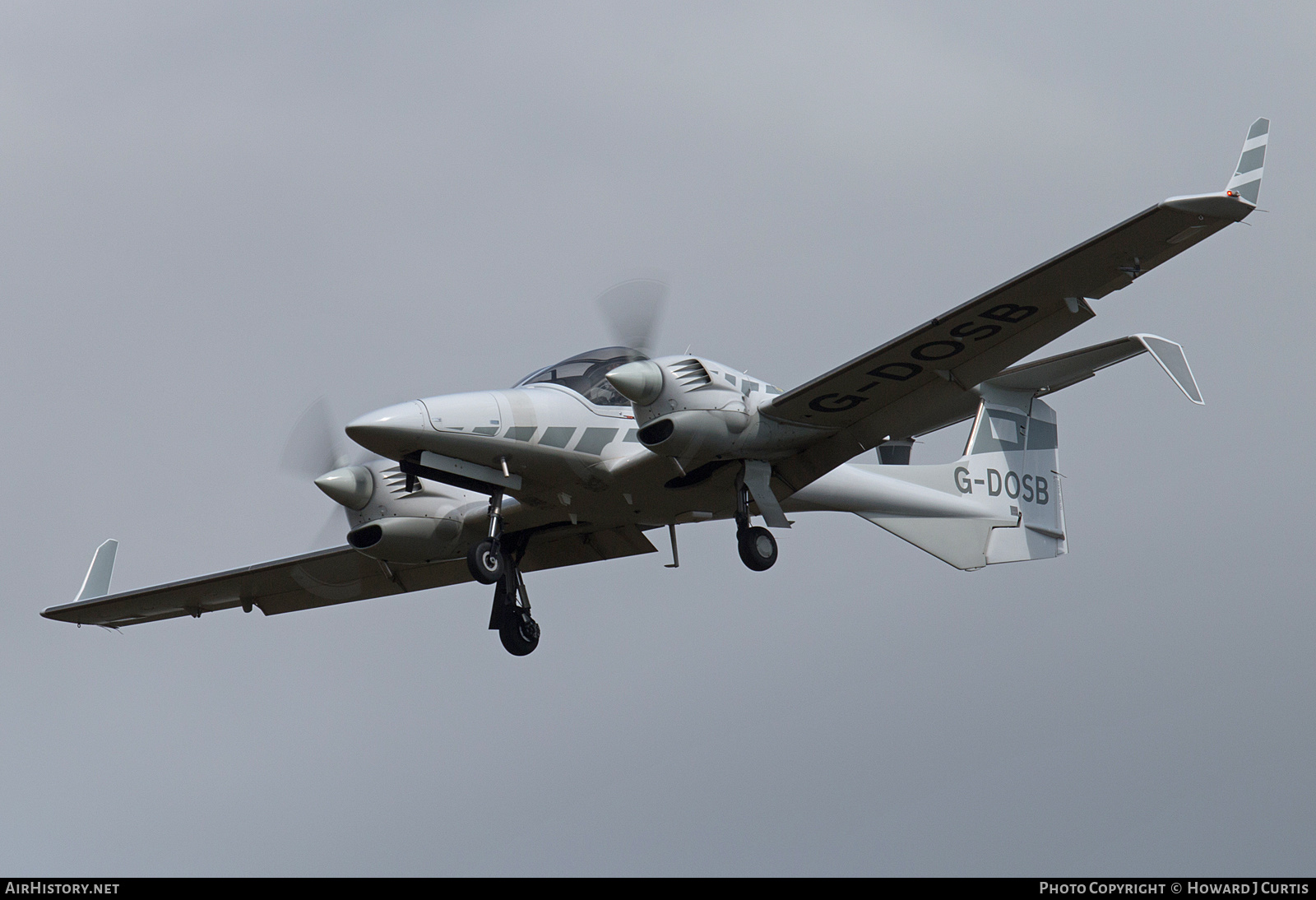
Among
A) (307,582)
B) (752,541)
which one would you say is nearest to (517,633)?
(752,541)

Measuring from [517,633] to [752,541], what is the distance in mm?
3444

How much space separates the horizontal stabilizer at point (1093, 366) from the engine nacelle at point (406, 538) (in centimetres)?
791

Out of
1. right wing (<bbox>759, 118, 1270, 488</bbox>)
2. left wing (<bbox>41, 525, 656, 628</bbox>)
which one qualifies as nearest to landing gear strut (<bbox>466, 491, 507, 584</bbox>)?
left wing (<bbox>41, 525, 656, 628</bbox>)

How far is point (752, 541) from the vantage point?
15922 mm

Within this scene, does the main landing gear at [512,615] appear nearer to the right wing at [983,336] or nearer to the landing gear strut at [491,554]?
the landing gear strut at [491,554]

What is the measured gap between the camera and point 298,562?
65.0 ft

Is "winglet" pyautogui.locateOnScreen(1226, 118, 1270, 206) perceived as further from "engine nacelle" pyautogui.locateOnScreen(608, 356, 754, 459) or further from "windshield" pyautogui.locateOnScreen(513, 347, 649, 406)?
"windshield" pyautogui.locateOnScreen(513, 347, 649, 406)

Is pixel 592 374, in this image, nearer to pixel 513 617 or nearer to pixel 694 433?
pixel 694 433

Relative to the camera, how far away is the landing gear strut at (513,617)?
→ 17469mm

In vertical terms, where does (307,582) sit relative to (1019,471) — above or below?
below

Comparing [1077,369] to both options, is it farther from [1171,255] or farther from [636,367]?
[636,367]

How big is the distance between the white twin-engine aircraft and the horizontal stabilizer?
0.03 metres
